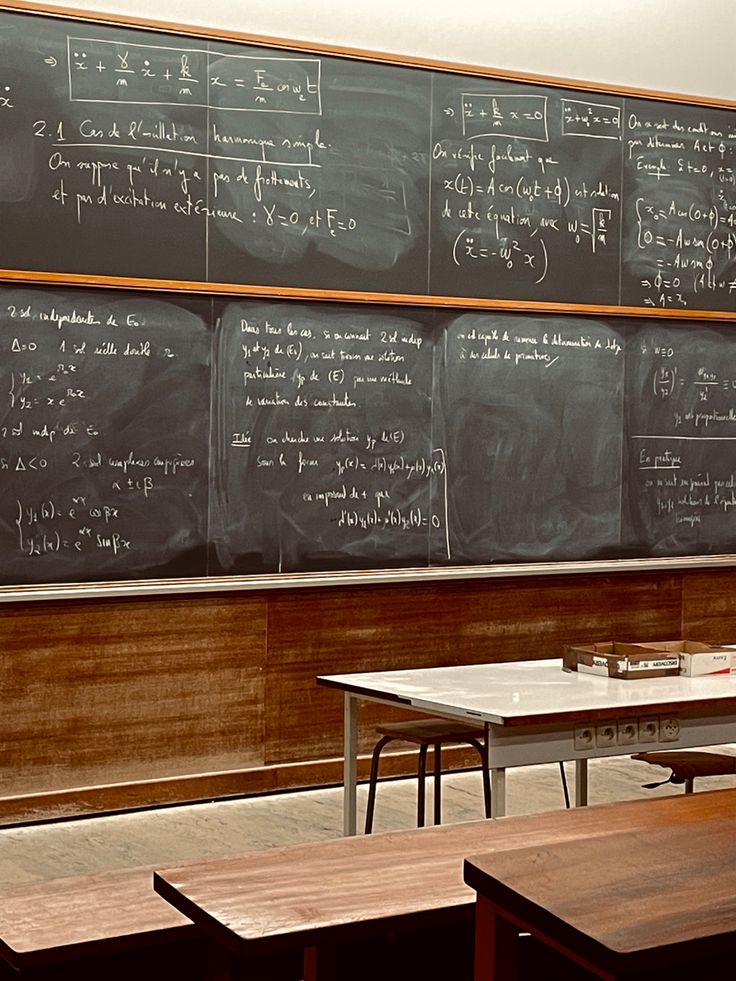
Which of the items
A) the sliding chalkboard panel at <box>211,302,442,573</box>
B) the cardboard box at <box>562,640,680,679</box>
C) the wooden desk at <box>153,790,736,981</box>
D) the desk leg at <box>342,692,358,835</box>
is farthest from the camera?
the sliding chalkboard panel at <box>211,302,442,573</box>

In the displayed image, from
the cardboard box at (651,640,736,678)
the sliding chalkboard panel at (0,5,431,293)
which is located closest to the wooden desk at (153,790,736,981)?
the cardboard box at (651,640,736,678)

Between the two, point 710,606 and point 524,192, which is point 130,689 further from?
point 710,606

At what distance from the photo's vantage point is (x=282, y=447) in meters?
5.65

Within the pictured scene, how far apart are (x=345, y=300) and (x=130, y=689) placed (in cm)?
172

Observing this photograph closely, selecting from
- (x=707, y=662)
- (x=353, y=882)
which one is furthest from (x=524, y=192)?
(x=353, y=882)

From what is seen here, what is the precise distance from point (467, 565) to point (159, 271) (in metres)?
1.76

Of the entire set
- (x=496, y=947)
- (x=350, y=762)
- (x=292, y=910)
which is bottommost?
(x=350, y=762)

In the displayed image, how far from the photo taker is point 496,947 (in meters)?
1.70

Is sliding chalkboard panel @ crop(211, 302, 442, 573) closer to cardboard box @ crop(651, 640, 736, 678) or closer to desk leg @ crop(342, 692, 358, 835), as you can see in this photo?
desk leg @ crop(342, 692, 358, 835)

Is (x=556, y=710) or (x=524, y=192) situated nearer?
(x=556, y=710)

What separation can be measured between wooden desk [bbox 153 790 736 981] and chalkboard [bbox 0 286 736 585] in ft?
8.83

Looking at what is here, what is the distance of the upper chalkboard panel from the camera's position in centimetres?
520

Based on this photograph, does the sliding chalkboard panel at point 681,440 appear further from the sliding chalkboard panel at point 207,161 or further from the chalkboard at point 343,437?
the sliding chalkboard panel at point 207,161

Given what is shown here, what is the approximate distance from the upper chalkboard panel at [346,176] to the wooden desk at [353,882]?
10.1ft
